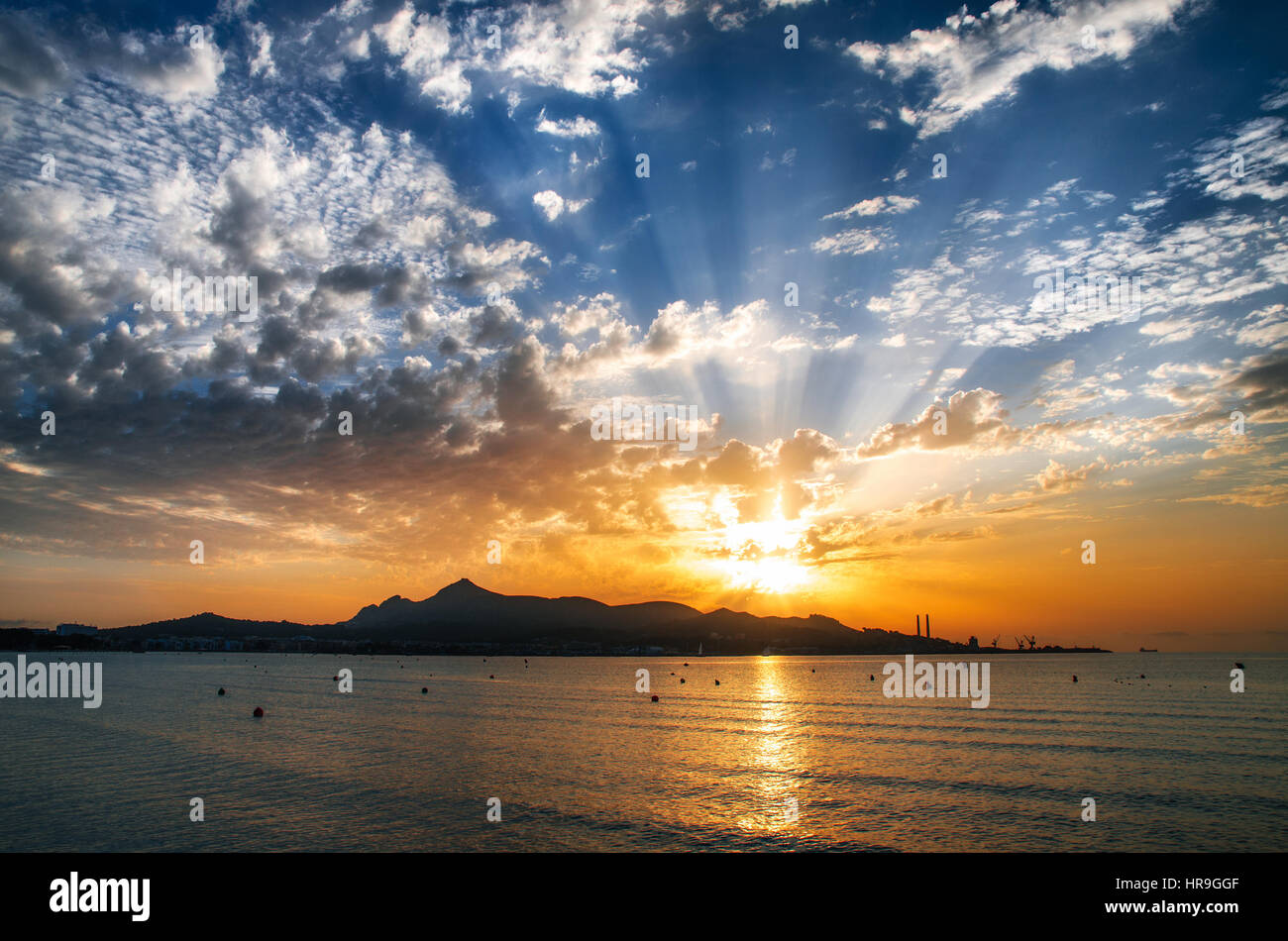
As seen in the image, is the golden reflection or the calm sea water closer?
the calm sea water

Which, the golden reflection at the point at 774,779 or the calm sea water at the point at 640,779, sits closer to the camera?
the calm sea water at the point at 640,779

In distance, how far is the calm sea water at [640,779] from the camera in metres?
30.2

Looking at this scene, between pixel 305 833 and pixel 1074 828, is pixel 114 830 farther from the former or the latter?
pixel 1074 828

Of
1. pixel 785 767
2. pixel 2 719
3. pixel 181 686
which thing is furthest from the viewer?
pixel 181 686

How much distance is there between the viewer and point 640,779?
1695 inches

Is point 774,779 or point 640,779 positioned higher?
point 640,779

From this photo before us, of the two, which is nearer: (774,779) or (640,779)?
(640,779)

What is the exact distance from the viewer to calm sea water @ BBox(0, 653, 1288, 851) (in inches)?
1187

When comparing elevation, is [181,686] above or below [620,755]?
below
